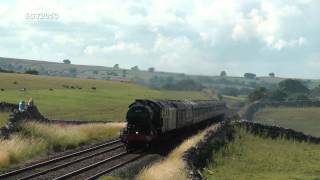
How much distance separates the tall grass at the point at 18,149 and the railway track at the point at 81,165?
157 centimetres

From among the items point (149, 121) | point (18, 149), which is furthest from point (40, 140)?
point (149, 121)

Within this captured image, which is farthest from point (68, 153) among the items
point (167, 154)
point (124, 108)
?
point (124, 108)

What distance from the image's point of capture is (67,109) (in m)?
81.4

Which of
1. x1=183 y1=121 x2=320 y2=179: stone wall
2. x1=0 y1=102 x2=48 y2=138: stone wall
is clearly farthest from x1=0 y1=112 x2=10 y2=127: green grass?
x1=183 y1=121 x2=320 y2=179: stone wall

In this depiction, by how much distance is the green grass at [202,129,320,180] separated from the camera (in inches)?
1258

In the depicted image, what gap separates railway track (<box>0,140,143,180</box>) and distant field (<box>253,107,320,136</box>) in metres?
85.1

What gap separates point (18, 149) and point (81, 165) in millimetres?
4546

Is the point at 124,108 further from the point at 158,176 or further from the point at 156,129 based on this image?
the point at 158,176

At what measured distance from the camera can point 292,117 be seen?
13800 centimetres

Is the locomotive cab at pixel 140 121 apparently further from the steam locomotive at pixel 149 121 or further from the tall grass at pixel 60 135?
the tall grass at pixel 60 135

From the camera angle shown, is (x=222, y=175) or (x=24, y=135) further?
(x=24, y=135)

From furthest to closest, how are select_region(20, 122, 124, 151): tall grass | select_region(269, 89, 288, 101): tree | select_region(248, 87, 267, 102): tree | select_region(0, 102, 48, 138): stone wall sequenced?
1. select_region(269, 89, 288, 101): tree
2. select_region(248, 87, 267, 102): tree
3. select_region(20, 122, 124, 151): tall grass
4. select_region(0, 102, 48, 138): stone wall

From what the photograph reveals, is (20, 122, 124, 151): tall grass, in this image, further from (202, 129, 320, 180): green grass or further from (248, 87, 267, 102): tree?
(248, 87, 267, 102): tree

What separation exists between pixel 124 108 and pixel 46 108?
18965mm
